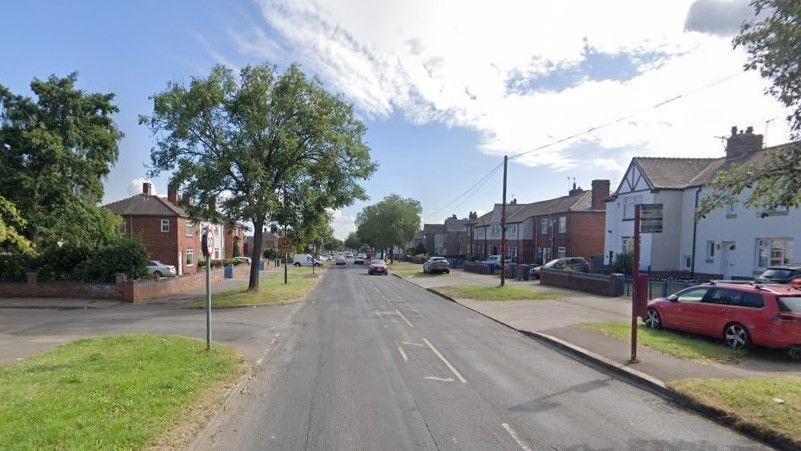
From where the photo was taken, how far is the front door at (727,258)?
28.6m

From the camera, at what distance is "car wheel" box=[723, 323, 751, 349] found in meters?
11.4

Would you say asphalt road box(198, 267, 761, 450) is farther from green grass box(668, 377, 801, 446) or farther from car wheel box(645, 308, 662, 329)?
car wheel box(645, 308, 662, 329)

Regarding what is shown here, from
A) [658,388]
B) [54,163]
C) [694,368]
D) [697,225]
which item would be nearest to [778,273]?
[697,225]

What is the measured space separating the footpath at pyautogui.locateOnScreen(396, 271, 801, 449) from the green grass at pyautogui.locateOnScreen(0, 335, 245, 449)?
22.8 feet

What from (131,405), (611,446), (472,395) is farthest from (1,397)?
(611,446)

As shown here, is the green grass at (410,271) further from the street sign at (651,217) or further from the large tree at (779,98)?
the large tree at (779,98)

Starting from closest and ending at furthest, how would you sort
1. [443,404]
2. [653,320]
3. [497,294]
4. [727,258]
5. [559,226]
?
[443,404] → [653,320] → [497,294] → [727,258] → [559,226]

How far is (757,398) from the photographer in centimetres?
735

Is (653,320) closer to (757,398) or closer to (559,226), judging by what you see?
(757,398)

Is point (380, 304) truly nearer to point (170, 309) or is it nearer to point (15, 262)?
point (170, 309)

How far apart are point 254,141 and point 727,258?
2633 centimetres

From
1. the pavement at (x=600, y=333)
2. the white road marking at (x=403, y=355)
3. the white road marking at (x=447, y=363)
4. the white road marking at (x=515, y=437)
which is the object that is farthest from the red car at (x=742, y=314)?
the white road marking at (x=515, y=437)

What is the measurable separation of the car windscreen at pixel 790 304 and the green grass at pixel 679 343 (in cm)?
122

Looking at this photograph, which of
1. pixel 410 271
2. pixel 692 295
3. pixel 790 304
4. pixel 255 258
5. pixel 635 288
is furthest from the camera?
pixel 410 271
